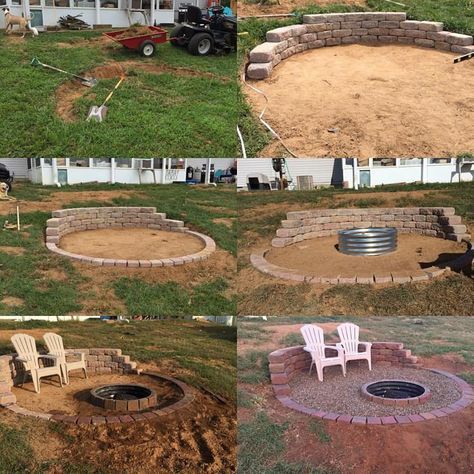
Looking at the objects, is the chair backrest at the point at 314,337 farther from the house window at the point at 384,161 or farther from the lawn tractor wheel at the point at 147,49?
the lawn tractor wheel at the point at 147,49

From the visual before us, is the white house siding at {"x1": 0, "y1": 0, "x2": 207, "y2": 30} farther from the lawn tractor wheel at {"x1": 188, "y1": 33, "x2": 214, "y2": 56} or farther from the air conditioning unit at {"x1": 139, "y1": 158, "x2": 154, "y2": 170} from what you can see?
the air conditioning unit at {"x1": 139, "y1": 158, "x2": 154, "y2": 170}

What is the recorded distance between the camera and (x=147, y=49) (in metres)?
8.77

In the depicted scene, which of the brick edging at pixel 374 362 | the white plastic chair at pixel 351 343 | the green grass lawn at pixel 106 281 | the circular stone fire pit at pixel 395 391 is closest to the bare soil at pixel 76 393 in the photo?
the green grass lawn at pixel 106 281

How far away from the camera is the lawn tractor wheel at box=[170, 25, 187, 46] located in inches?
344

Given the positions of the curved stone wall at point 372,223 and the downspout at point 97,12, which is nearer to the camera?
the curved stone wall at point 372,223

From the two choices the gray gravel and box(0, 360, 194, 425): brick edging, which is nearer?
box(0, 360, 194, 425): brick edging

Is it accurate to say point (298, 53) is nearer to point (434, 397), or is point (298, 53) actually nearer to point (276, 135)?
point (276, 135)

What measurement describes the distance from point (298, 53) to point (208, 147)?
116 inches

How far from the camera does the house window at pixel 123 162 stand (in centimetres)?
712

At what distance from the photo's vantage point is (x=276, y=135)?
7262mm

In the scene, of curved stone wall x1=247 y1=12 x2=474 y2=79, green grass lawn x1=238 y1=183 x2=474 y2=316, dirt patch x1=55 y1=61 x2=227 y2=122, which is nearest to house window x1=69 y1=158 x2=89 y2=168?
dirt patch x1=55 y1=61 x2=227 y2=122

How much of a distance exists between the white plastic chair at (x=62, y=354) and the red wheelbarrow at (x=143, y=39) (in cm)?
371

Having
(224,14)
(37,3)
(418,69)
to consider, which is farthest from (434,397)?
(37,3)

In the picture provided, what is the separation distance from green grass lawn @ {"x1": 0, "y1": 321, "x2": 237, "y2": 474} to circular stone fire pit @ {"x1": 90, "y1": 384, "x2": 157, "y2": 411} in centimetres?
44
